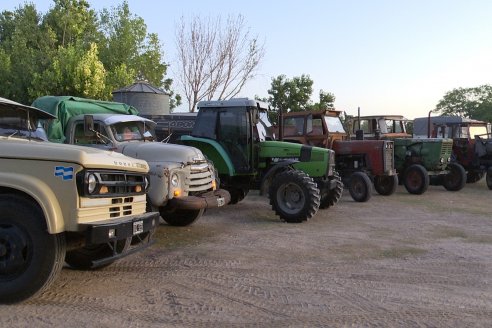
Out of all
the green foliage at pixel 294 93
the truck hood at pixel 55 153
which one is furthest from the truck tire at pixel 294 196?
the green foliage at pixel 294 93

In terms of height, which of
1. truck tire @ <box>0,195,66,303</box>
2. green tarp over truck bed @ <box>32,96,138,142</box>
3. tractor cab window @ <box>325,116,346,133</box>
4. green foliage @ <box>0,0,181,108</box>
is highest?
green foliage @ <box>0,0,181,108</box>

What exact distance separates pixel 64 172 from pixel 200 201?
131 inches

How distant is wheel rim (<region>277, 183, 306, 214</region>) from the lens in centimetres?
1019

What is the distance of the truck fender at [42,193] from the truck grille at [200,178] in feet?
11.4

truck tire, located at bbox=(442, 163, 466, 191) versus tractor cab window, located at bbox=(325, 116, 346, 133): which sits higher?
tractor cab window, located at bbox=(325, 116, 346, 133)

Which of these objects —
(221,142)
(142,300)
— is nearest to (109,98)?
(221,142)

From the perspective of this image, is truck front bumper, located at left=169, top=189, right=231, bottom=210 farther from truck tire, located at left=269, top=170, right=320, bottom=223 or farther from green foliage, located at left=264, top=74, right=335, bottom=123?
green foliage, located at left=264, top=74, right=335, bottom=123

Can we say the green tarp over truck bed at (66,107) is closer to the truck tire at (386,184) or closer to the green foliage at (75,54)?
the truck tire at (386,184)

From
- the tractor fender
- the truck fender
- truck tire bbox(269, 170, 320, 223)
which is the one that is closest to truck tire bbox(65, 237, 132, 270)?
the truck fender

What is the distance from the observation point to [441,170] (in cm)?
1728

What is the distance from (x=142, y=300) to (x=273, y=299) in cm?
126

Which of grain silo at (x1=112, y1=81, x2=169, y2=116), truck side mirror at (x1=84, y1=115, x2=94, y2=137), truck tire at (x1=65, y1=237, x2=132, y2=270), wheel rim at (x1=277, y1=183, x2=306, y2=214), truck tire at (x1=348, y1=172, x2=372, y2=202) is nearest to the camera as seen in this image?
truck tire at (x1=65, y1=237, x2=132, y2=270)

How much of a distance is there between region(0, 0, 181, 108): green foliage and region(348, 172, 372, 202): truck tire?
553 inches

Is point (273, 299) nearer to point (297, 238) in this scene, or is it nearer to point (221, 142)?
point (297, 238)
